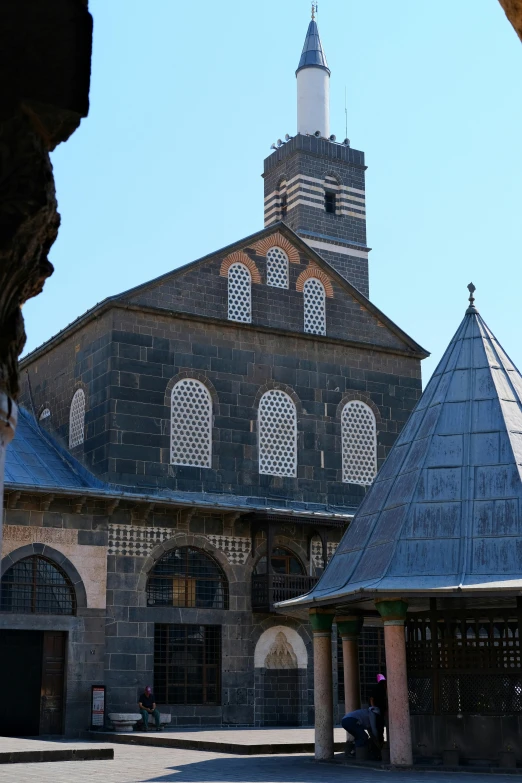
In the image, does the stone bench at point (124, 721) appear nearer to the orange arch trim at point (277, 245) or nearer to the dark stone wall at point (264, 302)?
the dark stone wall at point (264, 302)

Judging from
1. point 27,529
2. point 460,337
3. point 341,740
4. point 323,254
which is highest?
point 323,254

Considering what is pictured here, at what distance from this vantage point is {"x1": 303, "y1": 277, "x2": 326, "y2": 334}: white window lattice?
89.5 ft

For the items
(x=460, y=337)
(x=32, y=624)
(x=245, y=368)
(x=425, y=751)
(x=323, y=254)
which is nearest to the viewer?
(x=425, y=751)

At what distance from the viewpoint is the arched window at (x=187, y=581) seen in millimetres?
23344

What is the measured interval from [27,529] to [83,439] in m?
3.34

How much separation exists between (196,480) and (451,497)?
1130 centimetres

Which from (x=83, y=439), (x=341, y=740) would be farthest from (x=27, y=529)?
(x=341, y=740)

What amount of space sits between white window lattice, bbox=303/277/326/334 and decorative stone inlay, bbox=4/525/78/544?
→ 8.03 m

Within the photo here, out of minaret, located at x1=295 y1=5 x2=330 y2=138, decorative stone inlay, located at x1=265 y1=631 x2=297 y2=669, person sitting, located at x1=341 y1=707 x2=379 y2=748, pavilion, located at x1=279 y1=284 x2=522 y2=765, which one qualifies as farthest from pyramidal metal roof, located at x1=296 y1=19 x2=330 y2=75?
person sitting, located at x1=341 y1=707 x2=379 y2=748

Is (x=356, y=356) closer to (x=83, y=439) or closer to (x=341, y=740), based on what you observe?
(x=83, y=439)

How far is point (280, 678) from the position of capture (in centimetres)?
2442

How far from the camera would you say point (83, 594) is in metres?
22.4

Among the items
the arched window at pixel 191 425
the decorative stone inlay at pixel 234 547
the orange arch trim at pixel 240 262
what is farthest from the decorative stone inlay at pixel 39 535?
the orange arch trim at pixel 240 262

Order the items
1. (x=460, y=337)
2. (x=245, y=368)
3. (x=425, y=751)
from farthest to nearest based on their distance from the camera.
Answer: (x=245, y=368)
(x=460, y=337)
(x=425, y=751)
